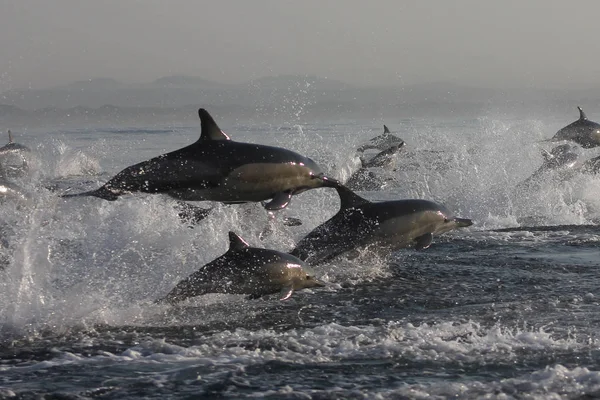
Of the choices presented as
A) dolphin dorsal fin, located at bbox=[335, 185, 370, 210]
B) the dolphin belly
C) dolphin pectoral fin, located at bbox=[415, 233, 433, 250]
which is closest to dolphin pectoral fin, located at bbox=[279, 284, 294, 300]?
the dolphin belly

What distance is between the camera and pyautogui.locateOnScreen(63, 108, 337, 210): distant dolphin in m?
9.18

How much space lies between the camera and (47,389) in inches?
270

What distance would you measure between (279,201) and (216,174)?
80cm

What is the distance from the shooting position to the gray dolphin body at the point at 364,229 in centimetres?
1100

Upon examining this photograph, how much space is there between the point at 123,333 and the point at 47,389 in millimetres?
1696

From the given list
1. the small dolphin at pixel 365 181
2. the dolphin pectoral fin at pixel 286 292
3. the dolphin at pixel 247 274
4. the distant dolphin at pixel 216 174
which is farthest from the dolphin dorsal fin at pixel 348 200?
the small dolphin at pixel 365 181

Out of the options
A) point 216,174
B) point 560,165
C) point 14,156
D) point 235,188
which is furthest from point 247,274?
point 14,156

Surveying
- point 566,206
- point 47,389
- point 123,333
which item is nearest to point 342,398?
point 47,389

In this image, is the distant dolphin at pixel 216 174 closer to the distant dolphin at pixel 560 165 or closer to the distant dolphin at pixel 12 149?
the distant dolphin at pixel 560 165

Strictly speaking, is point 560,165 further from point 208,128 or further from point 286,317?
point 286,317

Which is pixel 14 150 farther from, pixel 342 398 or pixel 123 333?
pixel 342 398

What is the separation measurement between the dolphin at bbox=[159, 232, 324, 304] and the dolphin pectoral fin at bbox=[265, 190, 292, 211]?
538mm

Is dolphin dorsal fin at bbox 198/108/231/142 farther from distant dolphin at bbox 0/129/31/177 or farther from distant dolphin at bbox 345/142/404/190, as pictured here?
distant dolphin at bbox 0/129/31/177

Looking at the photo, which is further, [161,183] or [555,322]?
[161,183]
